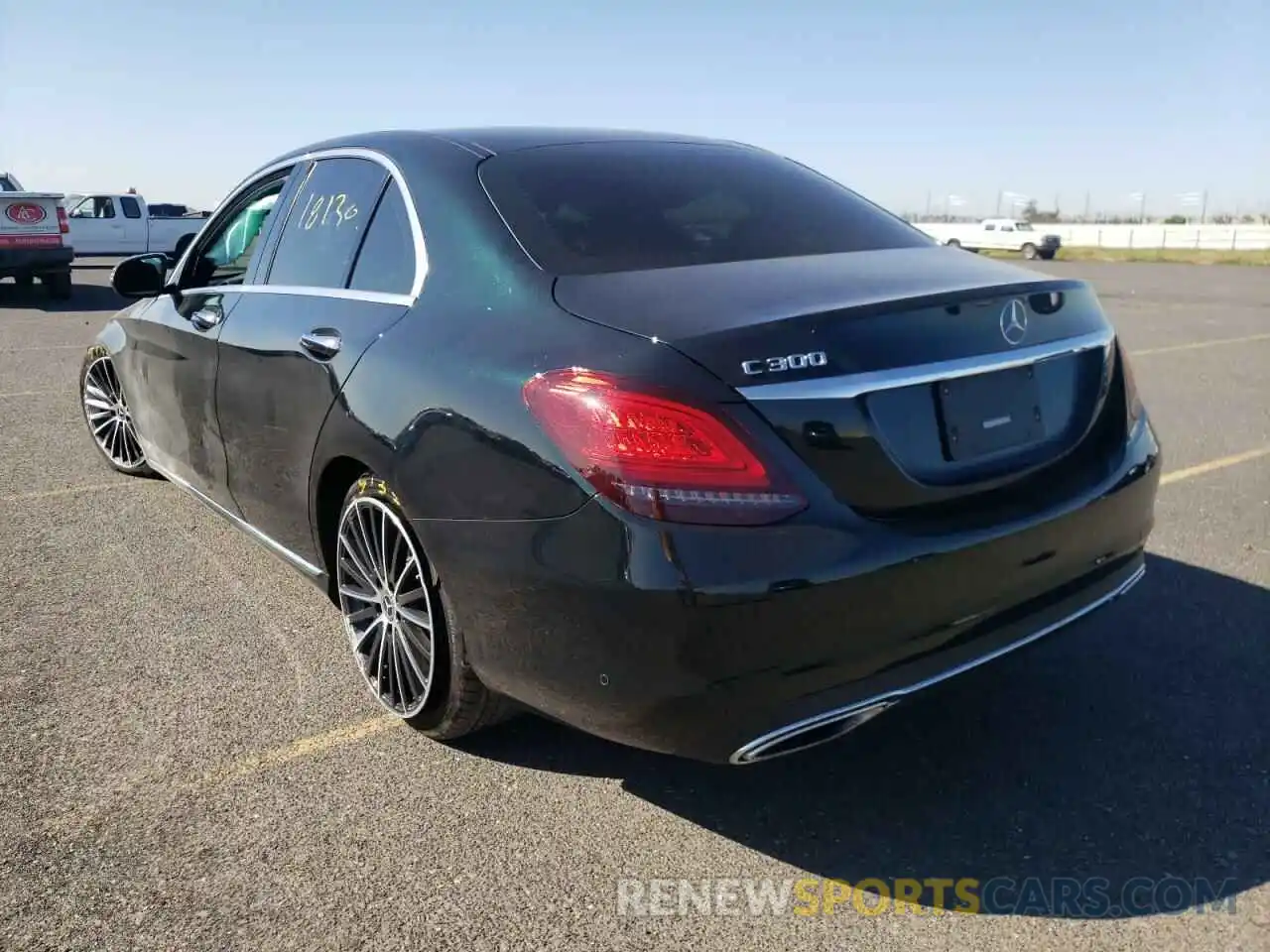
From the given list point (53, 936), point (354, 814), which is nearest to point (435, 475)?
point (354, 814)

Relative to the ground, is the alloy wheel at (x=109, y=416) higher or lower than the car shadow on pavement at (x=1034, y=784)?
higher

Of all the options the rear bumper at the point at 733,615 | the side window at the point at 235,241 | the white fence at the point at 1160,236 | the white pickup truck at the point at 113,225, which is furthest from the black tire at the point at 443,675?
the white fence at the point at 1160,236

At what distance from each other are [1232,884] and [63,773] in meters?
2.90

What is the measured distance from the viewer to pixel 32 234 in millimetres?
15977

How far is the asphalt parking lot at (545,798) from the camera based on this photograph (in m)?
2.27

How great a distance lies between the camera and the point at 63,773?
2.87 metres

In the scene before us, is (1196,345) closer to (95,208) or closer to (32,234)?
(32,234)

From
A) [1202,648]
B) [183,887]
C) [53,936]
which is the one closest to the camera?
[53,936]

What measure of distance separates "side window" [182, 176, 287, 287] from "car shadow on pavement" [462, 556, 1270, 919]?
2.20 metres

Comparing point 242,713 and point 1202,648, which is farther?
point 1202,648

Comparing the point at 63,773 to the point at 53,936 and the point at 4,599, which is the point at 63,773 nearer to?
the point at 53,936

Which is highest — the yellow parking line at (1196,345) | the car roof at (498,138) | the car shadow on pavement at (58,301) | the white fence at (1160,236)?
the car roof at (498,138)

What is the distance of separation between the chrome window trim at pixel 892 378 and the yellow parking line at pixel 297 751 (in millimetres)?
1655

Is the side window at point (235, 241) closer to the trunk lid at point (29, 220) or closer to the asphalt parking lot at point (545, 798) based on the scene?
the asphalt parking lot at point (545, 798)
